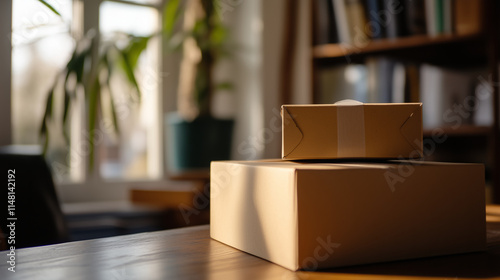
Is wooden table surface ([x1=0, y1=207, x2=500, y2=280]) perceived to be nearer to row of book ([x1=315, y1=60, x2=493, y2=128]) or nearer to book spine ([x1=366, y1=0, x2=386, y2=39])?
row of book ([x1=315, y1=60, x2=493, y2=128])

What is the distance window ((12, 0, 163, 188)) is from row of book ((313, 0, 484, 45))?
791 millimetres

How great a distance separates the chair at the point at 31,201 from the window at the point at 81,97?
1.83 feet

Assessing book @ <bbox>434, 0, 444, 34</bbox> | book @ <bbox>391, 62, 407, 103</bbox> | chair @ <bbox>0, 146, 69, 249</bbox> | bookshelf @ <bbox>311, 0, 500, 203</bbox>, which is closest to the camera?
chair @ <bbox>0, 146, 69, 249</bbox>

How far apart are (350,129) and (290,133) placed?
0.08 m

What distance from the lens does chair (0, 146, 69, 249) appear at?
1.09 m

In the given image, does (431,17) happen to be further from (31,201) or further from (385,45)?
(31,201)

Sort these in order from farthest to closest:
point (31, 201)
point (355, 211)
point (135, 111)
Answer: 1. point (135, 111)
2. point (31, 201)
3. point (355, 211)

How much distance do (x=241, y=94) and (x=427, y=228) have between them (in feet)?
6.39

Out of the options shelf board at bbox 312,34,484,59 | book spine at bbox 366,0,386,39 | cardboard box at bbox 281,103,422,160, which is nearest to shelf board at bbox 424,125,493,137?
shelf board at bbox 312,34,484,59

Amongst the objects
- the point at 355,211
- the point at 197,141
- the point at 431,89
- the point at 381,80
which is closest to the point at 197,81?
the point at 197,141

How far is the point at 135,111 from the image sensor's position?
2299 millimetres

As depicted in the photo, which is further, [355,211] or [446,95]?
[446,95]

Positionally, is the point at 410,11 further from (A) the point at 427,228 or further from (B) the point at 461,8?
(A) the point at 427,228

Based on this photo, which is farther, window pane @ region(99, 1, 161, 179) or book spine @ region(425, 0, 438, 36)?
window pane @ region(99, 1, 161, 179)
